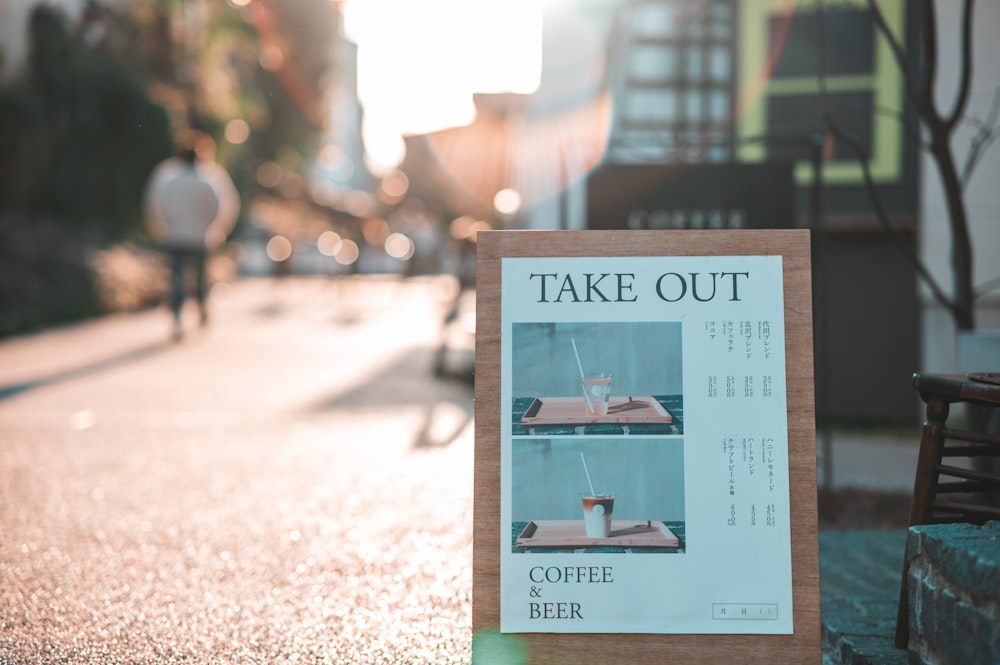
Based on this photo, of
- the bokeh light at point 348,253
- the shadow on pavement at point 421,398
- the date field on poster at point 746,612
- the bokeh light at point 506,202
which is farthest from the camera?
the bokeh light at point 348,253

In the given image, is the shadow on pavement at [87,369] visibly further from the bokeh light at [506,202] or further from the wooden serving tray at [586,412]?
the wooden serving tray at [586,412]

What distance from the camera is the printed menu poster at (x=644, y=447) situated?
2.72m

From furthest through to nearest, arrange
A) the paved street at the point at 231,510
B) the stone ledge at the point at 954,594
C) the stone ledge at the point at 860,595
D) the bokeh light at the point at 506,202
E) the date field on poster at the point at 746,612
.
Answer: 1. the bokeh light at the point at 506,202
2. the paved street at the point at 231,510
3. the stone ledge at the point at 860,595
4. the date field on poster at the point at 746,612
5. the stone ledge at the point at 954,594

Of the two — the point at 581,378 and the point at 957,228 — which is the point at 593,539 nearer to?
the point at 581,378

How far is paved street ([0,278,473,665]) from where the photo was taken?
12.0 feet

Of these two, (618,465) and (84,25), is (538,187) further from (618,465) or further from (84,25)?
(618,465)

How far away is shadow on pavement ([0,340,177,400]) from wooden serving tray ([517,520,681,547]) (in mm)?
7743

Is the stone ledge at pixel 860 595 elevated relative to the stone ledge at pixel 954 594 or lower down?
lower down

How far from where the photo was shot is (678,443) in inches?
109

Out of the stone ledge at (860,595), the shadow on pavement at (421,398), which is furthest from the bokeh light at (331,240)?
the stone ledge at (860,595)

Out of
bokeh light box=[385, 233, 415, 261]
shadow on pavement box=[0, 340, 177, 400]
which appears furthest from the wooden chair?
bokeh light box=[385, 233, 415, 261]

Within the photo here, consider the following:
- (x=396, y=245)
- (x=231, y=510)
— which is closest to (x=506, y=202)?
(x=231, y=510)

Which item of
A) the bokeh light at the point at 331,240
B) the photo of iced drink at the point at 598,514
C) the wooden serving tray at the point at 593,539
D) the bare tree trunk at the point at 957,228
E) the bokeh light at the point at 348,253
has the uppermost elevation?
the bokeh light at the point at 331,240

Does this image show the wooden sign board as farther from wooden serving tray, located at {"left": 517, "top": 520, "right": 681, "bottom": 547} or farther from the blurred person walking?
the blurred person walking
